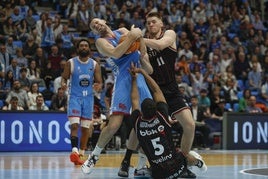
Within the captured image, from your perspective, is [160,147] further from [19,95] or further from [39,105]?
[19,95]

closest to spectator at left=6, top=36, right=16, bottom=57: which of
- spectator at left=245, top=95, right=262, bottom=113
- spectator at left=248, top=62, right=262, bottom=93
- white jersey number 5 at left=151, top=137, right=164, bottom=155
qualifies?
spectator at left=245, top=95, right=262, bottom=113

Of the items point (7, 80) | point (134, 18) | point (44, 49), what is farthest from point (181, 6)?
point (7, 80)

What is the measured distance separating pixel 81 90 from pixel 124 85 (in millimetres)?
3627

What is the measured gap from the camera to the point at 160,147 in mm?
8594

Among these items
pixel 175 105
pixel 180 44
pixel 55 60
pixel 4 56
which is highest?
pixel 180 44

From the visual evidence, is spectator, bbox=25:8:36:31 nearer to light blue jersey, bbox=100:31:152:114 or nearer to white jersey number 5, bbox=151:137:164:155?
light blue jersey, bbox=100:31:152:114

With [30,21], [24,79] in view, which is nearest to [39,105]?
[24,79]

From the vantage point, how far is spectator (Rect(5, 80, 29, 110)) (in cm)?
1755

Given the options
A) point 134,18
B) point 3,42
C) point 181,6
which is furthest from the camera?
point 181,6

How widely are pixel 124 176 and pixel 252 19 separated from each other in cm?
1766

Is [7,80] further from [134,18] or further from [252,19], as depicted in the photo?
[252,19]

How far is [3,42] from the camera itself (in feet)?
65.4

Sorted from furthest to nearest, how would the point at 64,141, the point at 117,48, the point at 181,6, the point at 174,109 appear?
the point at 181,6, the point at 64,141, the point at 174,109, the point at 117,48

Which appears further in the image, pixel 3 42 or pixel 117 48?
pixel 3 42
